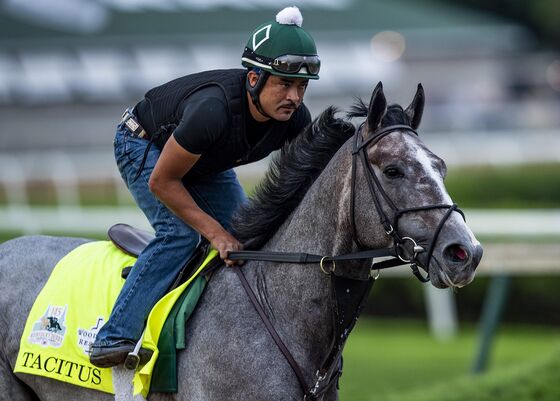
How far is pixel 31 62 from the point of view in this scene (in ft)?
107

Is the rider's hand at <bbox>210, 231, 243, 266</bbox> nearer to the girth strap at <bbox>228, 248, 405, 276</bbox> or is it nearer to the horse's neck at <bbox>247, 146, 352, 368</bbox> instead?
the girth strap at <bbox>228, 248, 405, 276</bbox>

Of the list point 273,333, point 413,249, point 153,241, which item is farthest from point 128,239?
point 413,249

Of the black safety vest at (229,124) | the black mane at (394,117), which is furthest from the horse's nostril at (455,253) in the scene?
the black safety vest at (229,124)

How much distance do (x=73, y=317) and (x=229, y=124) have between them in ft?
3.76

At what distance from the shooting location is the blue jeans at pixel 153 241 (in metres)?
4.68

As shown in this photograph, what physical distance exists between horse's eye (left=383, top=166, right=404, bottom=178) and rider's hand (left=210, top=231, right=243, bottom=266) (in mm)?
781

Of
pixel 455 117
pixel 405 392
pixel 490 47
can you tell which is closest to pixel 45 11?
pixel 455 117

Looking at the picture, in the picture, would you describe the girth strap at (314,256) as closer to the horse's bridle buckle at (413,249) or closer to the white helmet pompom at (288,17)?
the horse's bridle buckle at (413,249)

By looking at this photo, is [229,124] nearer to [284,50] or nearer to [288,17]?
[284,50]

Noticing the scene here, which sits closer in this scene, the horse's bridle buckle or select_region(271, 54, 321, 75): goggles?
the horse's bridle buckle

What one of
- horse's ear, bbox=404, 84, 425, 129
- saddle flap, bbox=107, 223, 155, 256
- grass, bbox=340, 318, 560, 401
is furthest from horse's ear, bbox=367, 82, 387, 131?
grass, bbox=340, 318, 560, 401

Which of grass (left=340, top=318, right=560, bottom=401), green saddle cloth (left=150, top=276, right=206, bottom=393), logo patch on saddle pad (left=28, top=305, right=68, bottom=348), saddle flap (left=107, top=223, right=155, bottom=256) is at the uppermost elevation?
saddle flap (left=107, top=223, right=155, bottom=256)

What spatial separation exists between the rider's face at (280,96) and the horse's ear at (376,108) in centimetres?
39

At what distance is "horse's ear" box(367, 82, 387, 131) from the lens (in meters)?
4.26
